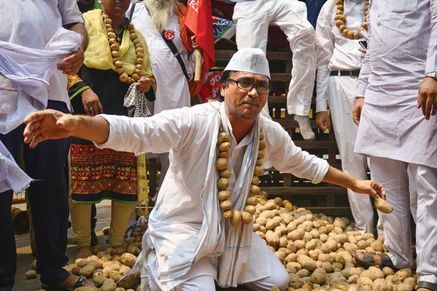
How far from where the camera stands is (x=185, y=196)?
Answer: 9.25 feet

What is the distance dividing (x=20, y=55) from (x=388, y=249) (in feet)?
7.58

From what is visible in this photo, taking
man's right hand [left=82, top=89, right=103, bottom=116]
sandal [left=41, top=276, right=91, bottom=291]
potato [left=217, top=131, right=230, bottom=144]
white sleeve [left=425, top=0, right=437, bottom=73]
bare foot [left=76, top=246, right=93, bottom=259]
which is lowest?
bare foot [left=76, top=246, right=93, bottom=259]

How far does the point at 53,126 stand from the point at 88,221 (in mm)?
1782

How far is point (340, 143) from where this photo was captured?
4297mm

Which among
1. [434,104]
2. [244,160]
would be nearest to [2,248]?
[244,160]

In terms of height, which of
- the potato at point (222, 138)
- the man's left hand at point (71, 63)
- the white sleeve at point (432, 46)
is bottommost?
the potato at point (222, 138)

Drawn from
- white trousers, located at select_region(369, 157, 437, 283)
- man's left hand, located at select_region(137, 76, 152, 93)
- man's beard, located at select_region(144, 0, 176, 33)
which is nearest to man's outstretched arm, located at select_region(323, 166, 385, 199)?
white trousers, located at select_region(369, 157, 437, 283)

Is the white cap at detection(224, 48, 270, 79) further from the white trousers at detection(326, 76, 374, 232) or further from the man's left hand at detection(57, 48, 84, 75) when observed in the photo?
the white trousers at detection(326, 76, 374, 232)

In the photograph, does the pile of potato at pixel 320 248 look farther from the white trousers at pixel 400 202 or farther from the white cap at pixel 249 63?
the white cap at pixel 249 63

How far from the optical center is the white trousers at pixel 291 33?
4398mm

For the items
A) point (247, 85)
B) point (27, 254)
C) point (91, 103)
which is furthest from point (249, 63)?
point (27, 254)

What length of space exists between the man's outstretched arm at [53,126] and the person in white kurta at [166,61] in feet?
6.99

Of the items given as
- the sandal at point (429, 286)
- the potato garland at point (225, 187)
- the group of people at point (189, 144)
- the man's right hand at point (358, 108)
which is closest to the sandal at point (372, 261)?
the group of people at point (189, 144)

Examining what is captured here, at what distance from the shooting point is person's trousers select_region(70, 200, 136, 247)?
3717mm
